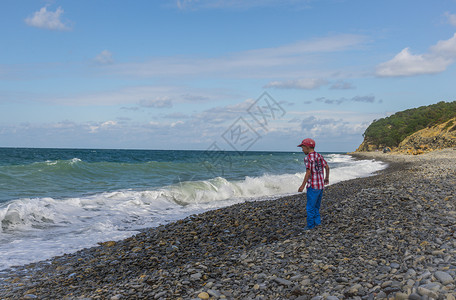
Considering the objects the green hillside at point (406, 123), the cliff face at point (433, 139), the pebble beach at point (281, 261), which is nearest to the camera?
the pebble beach at point (281, 261)

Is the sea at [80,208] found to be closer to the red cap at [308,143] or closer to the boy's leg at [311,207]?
the boy's leg at [311,207]

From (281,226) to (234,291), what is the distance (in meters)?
3.69

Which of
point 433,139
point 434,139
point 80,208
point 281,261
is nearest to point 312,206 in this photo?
point 281,261

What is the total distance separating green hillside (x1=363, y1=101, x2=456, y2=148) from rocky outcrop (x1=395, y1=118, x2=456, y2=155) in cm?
462

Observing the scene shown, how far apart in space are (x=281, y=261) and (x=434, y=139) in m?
60.8

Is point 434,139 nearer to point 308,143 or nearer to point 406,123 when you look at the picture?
point 406,123

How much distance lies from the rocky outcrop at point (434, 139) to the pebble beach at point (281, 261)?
47895mm

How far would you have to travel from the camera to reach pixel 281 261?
17.1 feet

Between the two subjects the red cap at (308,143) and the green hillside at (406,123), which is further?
the green hillside at (406,123)

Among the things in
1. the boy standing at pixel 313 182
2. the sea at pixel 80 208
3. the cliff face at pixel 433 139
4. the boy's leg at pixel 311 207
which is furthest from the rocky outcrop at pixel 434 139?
the boy's leg at pixel 311 207

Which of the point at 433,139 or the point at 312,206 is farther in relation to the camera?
the point at 433,139

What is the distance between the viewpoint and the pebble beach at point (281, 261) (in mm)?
4238

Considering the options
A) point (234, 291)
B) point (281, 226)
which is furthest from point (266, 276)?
point (281, 226)

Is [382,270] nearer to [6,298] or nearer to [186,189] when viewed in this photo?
[6,298]
